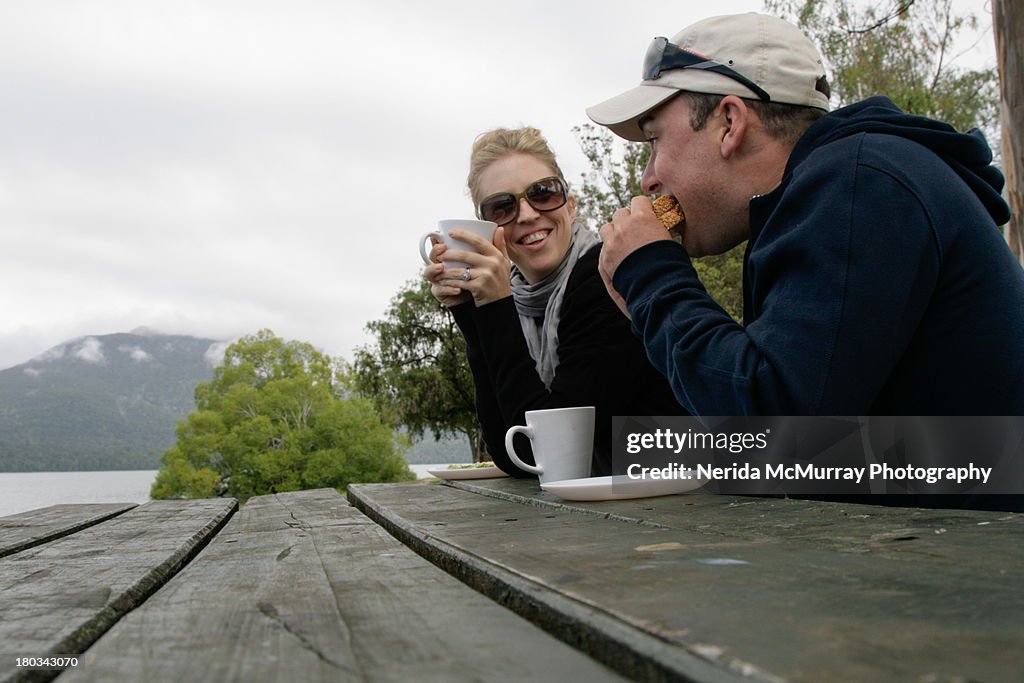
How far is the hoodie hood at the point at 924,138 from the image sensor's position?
1.71 metres

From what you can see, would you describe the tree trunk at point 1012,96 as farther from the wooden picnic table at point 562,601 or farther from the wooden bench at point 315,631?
the wooden bench at point 315,631

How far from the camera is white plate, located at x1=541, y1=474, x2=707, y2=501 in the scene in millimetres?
1783

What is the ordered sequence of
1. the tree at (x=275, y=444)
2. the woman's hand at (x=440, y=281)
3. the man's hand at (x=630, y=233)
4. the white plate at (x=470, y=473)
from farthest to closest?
the tree at (x=275, y=444), the white plate at (x=470, y=473), the woman's hand at (x=440, y=281), the man's hand at (x=630, y=233)

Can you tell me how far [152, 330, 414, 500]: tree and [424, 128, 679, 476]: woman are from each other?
133 ft

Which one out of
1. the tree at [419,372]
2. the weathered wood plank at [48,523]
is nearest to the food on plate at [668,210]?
the weathered wood plank at [48,523]

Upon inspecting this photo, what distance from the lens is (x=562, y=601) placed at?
29.1 inches

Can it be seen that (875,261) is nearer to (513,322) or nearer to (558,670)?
(558,670)

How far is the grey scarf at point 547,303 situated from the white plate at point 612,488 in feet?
3.74

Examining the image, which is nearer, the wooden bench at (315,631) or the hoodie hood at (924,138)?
the wooden bench at (315,631)

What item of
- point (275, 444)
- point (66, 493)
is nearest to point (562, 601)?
point (275, 444)

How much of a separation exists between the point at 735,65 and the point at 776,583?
1.44 meters

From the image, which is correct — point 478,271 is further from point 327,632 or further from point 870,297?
point 327,632

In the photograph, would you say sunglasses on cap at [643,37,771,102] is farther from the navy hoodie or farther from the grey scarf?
the grey scarf

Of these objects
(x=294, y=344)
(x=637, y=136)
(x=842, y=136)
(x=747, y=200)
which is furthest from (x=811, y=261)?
(x=294, y=344)
